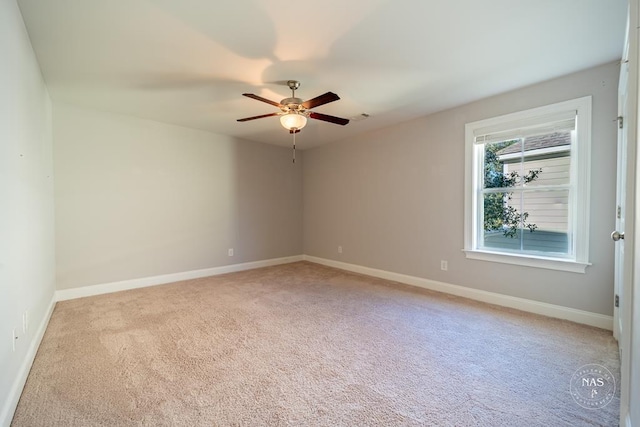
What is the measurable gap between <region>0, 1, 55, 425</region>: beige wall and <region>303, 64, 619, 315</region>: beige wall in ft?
13.0

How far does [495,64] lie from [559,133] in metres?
1.09

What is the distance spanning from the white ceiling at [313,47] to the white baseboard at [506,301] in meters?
2.31

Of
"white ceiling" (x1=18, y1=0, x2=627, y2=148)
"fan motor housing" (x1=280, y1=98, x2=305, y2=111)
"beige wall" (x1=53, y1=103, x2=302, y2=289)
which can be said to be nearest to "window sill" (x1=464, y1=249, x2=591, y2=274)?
"white ceiling" (x1=18, y1=0, x2=627, y2=148)

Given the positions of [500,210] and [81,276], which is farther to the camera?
[81,276]

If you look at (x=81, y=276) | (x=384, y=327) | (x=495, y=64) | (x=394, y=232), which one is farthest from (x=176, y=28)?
(x=394, y=232)

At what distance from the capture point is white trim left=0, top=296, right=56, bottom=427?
1.48 meters

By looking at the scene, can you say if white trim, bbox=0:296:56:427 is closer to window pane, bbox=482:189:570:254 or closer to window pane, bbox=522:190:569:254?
window pane, bbox=482:189:570:254

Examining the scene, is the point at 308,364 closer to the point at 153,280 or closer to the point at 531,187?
the point at 531,187

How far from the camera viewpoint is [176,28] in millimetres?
2061

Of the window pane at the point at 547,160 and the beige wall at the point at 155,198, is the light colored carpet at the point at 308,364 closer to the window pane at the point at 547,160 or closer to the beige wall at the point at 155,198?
the beige wall at the point at 155,198

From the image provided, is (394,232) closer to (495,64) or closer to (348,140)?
(348,140)

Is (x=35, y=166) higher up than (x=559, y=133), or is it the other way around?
(x=559, y=133)

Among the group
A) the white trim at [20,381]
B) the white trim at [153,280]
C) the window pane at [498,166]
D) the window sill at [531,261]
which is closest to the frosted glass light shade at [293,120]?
the window pane at [498,166]

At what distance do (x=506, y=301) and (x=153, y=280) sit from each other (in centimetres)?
464
